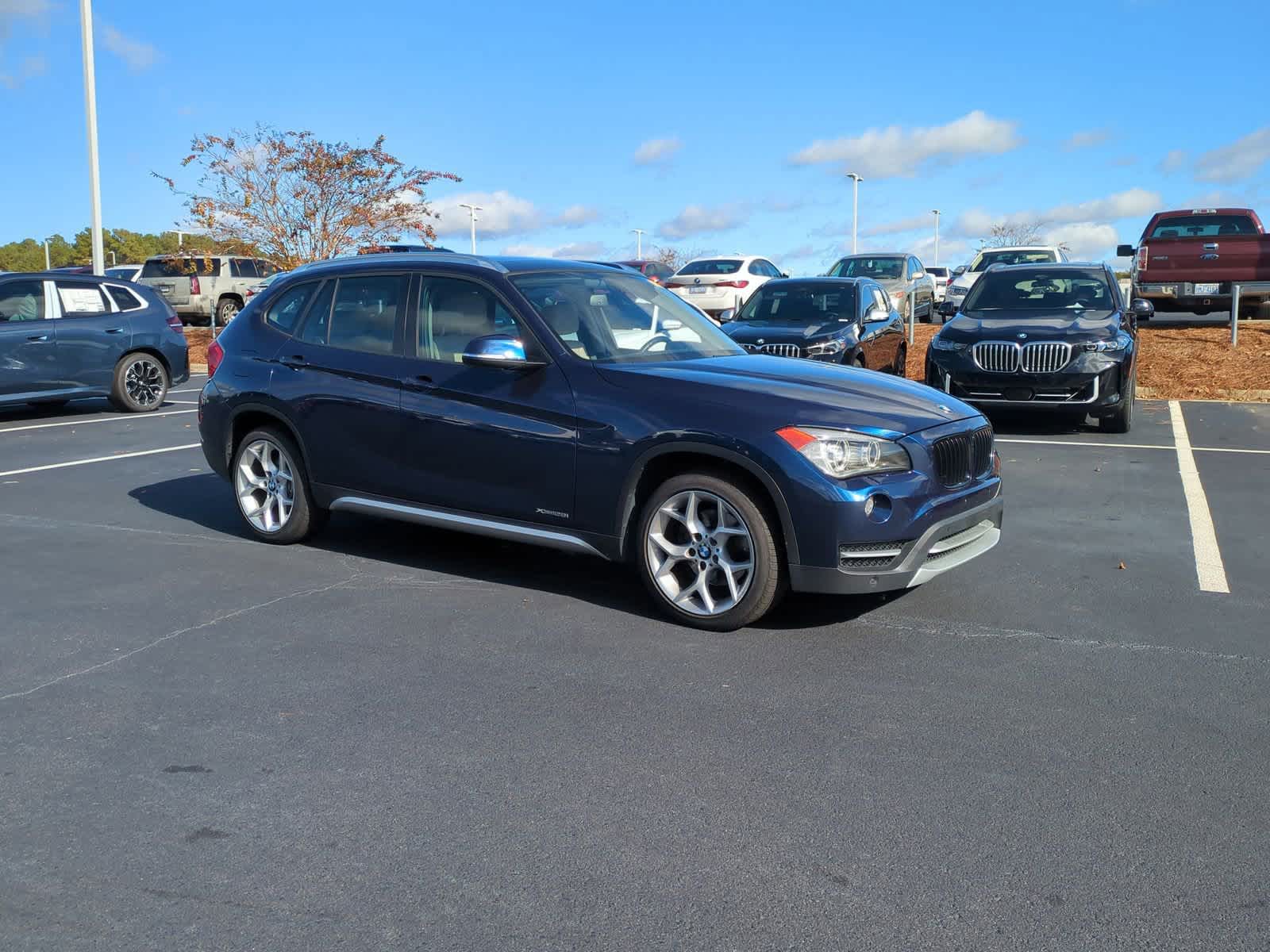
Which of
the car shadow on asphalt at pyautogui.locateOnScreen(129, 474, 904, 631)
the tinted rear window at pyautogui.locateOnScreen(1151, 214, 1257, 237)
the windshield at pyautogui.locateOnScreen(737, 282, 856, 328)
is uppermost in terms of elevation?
the tinted rear window at pyautogui.locateOnScreen(1151, 214, 1257, 237)

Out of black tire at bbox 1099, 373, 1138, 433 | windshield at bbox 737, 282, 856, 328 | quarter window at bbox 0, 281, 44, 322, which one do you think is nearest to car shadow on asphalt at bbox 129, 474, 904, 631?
quarter window at bbox 0, 281, 44, 322

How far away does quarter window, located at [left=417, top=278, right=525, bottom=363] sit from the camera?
20.8 ft

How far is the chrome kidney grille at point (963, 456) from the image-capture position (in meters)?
5.59

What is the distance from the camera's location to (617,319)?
6461mm

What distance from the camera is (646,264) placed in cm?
2869

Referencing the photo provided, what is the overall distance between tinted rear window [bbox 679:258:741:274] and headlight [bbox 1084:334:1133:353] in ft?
46.4

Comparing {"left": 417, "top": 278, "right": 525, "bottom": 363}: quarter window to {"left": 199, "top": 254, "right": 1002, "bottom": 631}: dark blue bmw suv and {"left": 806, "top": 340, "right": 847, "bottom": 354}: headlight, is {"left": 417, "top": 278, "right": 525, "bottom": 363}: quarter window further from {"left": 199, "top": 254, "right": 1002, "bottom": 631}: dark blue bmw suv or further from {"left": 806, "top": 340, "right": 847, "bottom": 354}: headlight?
{"left": 806, "top": 340, "right": 847, "bottom": 354}: headlight

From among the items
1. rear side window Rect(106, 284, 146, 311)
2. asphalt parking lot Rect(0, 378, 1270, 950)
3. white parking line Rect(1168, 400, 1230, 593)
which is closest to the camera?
asphalt parking lot Rect(0, 378, 1270, 950)

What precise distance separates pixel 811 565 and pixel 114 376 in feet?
37.2

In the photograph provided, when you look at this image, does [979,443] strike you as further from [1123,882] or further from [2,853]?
[2,853]

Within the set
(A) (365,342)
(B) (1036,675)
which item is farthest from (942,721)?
(A) (365,342)

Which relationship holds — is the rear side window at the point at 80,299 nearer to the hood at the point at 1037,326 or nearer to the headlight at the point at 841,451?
the hood at the point at 1037,326

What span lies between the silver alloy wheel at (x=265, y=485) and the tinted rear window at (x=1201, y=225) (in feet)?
65.0

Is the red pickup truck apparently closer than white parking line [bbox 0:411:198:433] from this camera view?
No
